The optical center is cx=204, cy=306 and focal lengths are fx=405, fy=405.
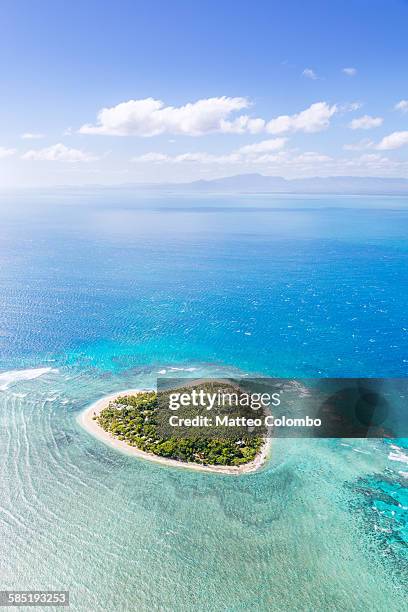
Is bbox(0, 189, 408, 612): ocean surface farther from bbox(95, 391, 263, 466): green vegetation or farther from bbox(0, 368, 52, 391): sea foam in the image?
bbox(95, 391, 263, 466): green vegetation

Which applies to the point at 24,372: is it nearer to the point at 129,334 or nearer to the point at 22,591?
the point at 129,334

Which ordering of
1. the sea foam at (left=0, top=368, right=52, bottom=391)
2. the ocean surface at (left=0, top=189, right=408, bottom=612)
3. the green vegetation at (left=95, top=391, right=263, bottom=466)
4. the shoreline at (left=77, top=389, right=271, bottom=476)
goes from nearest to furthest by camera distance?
the ocean surface at (left=0, top=189, right=408, bottom=612) → the shoreline at (left=77, top=389, right=271, bottom=476) → the green vegetation at (left=95, top=391, right=263, bottom=466) → the sea foam at (left=0, top=368, right=52, bottom=391)

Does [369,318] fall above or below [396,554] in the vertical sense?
above

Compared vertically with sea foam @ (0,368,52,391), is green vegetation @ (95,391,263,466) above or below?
below

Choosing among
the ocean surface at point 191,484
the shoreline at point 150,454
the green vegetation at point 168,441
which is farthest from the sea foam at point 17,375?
the green vegetation at point 168,441

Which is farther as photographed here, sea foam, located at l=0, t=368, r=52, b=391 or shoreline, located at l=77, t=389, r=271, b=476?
sea foam, located at l=0, t=368, r=52, b=391

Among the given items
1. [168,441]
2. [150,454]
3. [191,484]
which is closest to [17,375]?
[150,454]

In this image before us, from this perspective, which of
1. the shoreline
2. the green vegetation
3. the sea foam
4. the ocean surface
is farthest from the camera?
the sea foam

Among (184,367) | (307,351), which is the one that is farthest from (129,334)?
(307,351)

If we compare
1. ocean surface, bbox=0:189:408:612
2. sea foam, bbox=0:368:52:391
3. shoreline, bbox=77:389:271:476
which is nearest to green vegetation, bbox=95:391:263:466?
shoreline, bbox=77:389:271:476
